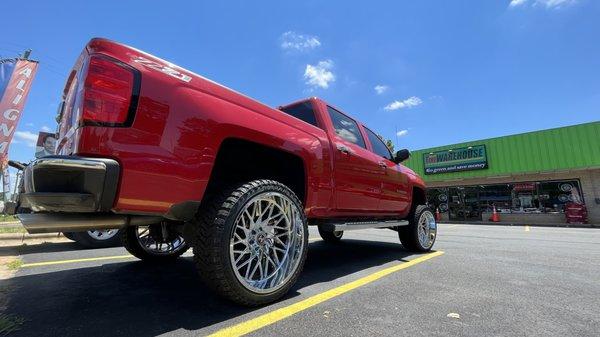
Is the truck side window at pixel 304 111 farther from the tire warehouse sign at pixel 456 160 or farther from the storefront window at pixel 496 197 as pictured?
the storefront window at pixel 496 197

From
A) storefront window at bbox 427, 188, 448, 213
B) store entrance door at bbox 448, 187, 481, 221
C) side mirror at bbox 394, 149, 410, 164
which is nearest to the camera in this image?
side mirror at bbox 394, 149, 410, 164

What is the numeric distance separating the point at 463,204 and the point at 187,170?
23.8 metres

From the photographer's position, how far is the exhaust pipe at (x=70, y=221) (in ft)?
6.36

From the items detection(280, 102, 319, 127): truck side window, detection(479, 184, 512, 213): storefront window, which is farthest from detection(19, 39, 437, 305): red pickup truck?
detection(479, 184, 512, 213): storefront window

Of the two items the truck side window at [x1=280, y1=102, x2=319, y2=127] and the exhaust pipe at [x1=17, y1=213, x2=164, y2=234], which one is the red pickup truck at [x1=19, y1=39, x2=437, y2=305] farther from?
the truck side window at [x1=280, y1=102, x2=319, y2=127]

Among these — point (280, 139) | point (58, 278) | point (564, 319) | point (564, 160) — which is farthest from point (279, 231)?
point (564, 160)

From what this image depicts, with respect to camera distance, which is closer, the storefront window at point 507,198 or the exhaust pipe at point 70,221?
the exhaust pipe at point 70,221

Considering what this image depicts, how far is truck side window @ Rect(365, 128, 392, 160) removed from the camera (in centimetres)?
511

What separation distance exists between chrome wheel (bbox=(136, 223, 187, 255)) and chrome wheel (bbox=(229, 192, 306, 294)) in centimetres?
178

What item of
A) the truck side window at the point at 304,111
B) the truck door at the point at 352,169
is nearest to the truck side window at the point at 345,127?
the truck door at the point at 352,169

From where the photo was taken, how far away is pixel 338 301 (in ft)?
9.07

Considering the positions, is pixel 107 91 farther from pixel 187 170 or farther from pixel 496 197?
pixel 496 197

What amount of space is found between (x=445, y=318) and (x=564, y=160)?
67.2 ft

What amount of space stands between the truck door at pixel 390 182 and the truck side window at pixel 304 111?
126cm
